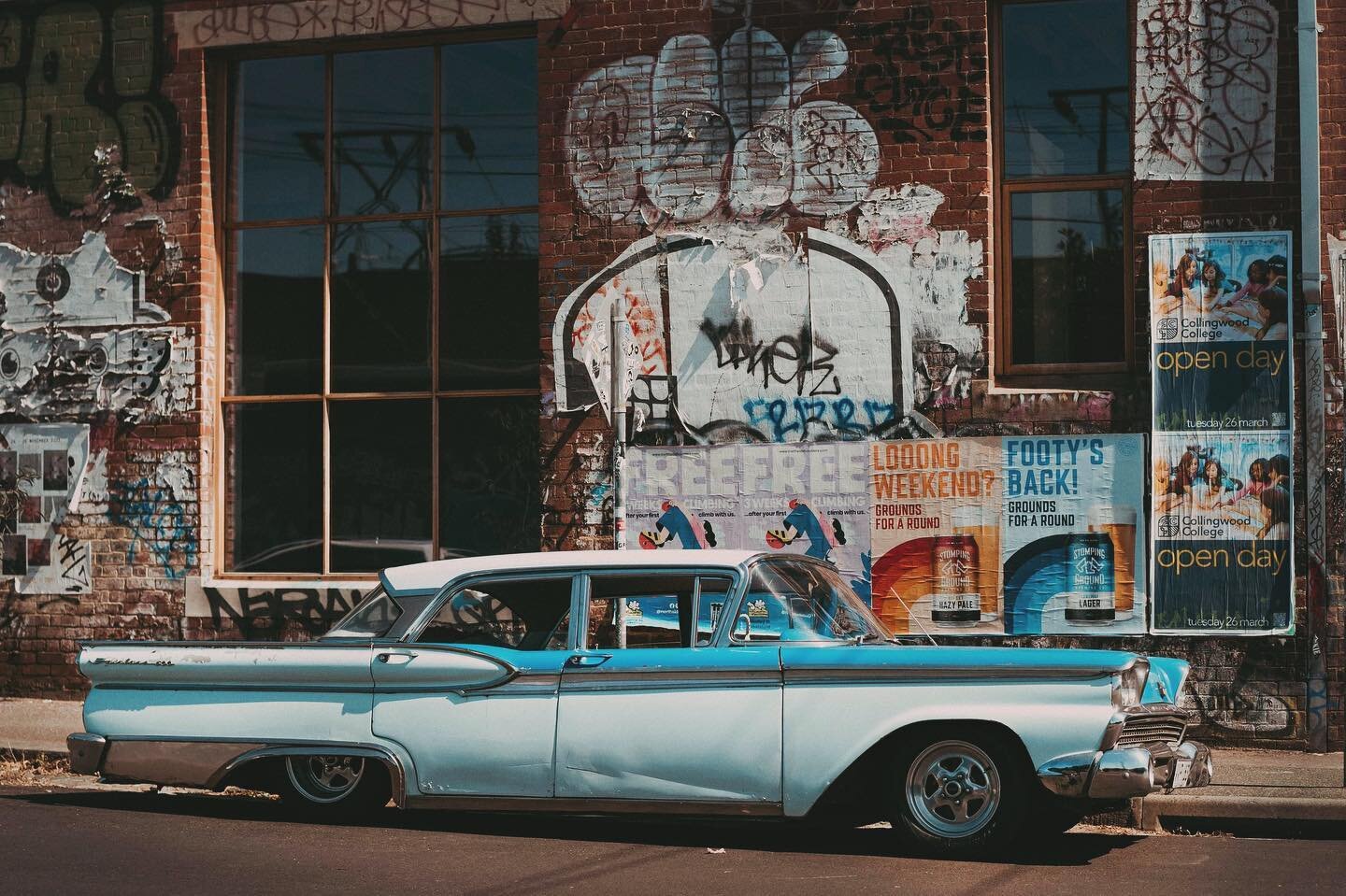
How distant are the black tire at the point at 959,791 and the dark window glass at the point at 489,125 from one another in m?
6.27

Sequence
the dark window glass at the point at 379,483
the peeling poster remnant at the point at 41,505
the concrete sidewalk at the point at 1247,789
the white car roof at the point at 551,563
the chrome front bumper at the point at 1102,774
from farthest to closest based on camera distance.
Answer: the peeling poster remnant at the point at 41,505 < the dark window glass at the point at 379,483 < the concrete sidewalk at the point at 1247,789 < the white car roof at the point at 551,563 < the chrome front bumper at the point at 1102,774

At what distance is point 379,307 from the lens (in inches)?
493

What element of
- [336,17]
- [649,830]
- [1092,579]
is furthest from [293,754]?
[336,17]

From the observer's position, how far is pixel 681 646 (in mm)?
7582

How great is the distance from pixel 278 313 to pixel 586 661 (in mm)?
6175

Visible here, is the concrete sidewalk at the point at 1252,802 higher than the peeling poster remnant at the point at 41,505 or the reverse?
the reverse

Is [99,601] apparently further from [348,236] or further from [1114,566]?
[1114,566]

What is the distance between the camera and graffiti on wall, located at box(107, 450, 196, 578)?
12578mm

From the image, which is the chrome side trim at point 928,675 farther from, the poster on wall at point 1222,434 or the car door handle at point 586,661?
the poster on wall at point 1222,434

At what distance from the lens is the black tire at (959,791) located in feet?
23.3

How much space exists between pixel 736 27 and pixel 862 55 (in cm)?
93

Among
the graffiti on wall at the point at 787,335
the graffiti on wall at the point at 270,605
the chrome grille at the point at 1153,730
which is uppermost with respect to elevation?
the graffiti on wall at the point at 787,335

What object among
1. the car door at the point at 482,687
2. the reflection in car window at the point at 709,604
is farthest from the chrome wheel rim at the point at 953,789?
the car door at the point at 482,687

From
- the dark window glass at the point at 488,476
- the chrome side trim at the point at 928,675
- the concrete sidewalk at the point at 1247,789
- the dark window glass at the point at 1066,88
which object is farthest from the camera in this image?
the dark window glass at the point at 488,476
